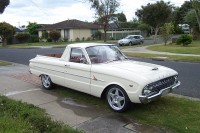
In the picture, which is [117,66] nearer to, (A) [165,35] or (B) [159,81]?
(B) [159,81]

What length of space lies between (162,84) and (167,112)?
619 mm

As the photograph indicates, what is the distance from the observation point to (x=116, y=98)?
19.7 ft

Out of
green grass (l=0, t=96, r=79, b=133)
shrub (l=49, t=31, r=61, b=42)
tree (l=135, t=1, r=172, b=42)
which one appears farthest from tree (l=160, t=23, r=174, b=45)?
green grass (l=0, t=96, r=79, b=133)

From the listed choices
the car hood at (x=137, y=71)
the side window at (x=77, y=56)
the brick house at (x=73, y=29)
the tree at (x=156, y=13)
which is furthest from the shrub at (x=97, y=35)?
the car hood at (x=137, y=71)

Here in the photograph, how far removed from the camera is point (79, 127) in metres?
5.17

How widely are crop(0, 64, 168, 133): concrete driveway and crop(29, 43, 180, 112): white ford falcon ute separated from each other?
0.39m

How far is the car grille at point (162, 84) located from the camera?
226 inches

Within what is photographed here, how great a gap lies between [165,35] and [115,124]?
26762 millimetres

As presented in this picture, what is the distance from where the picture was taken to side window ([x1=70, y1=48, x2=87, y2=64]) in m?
6.83

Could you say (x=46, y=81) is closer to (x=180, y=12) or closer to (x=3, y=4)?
(x=3, y=4)

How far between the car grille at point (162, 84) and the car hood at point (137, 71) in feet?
0.31

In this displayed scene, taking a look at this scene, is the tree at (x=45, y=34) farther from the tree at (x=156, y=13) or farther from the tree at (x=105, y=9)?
the tree at (x=156, y=13)

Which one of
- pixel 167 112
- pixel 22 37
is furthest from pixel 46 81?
pixel 22 37

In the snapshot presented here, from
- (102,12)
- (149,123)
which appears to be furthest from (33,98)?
(102,12)
